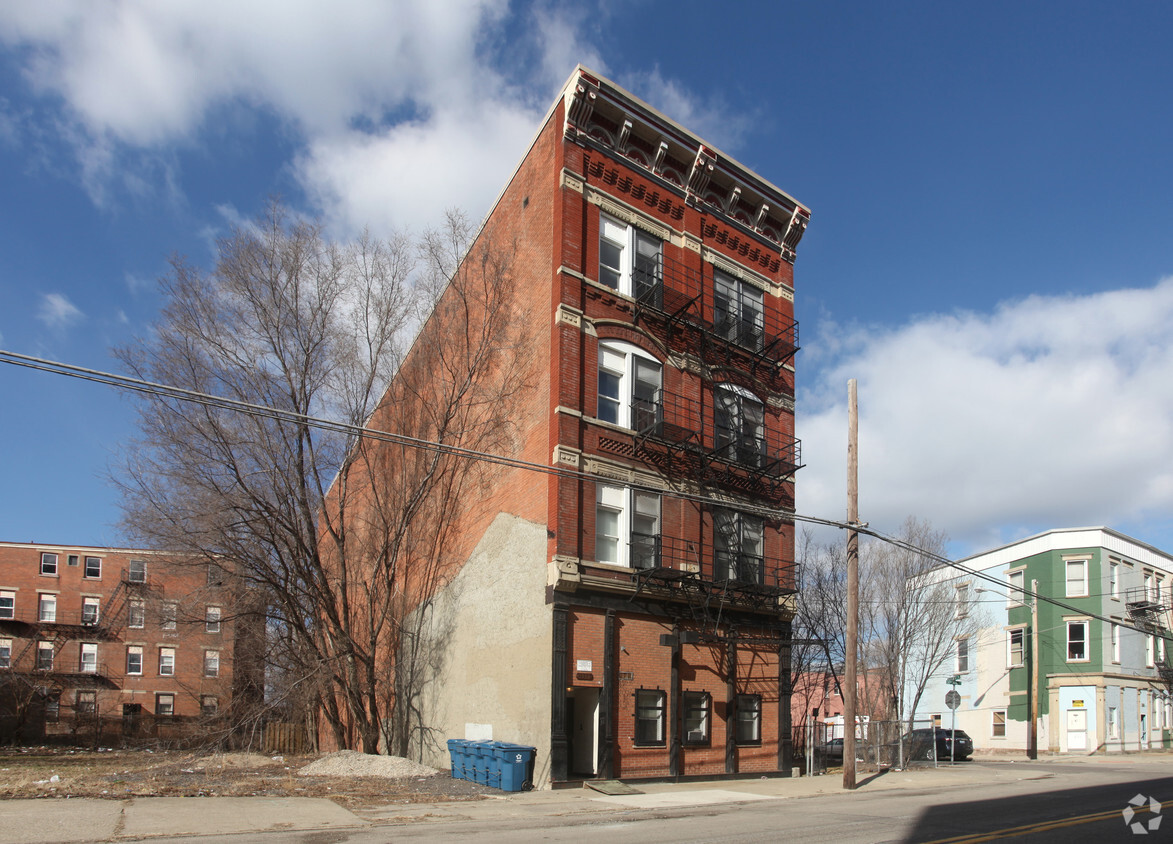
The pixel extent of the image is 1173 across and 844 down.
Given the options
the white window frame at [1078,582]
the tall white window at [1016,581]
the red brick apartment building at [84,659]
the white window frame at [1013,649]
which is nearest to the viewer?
the white window frame at [1078,582]

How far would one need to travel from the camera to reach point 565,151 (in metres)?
23.0

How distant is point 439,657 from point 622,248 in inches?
536

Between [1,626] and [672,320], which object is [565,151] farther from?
[1,626]

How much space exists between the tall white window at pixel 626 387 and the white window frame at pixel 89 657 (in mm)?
48326

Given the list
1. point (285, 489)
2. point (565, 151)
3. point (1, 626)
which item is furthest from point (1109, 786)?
point (1, 626)

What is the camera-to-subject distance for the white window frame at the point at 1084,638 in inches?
1710

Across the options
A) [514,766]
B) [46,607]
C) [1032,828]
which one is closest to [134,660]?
[46,607]

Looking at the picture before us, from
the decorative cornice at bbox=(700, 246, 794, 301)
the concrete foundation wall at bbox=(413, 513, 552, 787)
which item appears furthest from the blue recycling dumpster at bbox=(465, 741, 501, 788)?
the decorative cornice at bbox=(700, 246, 794, 301)

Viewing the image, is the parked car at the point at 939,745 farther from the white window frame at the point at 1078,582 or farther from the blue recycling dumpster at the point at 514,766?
the blue recycling dumpster at the point at 514,766

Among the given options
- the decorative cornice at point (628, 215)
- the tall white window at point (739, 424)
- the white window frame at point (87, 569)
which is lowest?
the white window frame at point (87, 569)

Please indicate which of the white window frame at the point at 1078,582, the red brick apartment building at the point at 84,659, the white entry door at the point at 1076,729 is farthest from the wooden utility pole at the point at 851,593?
the red brick apartment building at the point at 84,659

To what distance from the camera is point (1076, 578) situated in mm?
45000

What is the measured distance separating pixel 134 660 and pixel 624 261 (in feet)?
163

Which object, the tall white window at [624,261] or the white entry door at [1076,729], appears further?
the white entry door at [1076,729]
